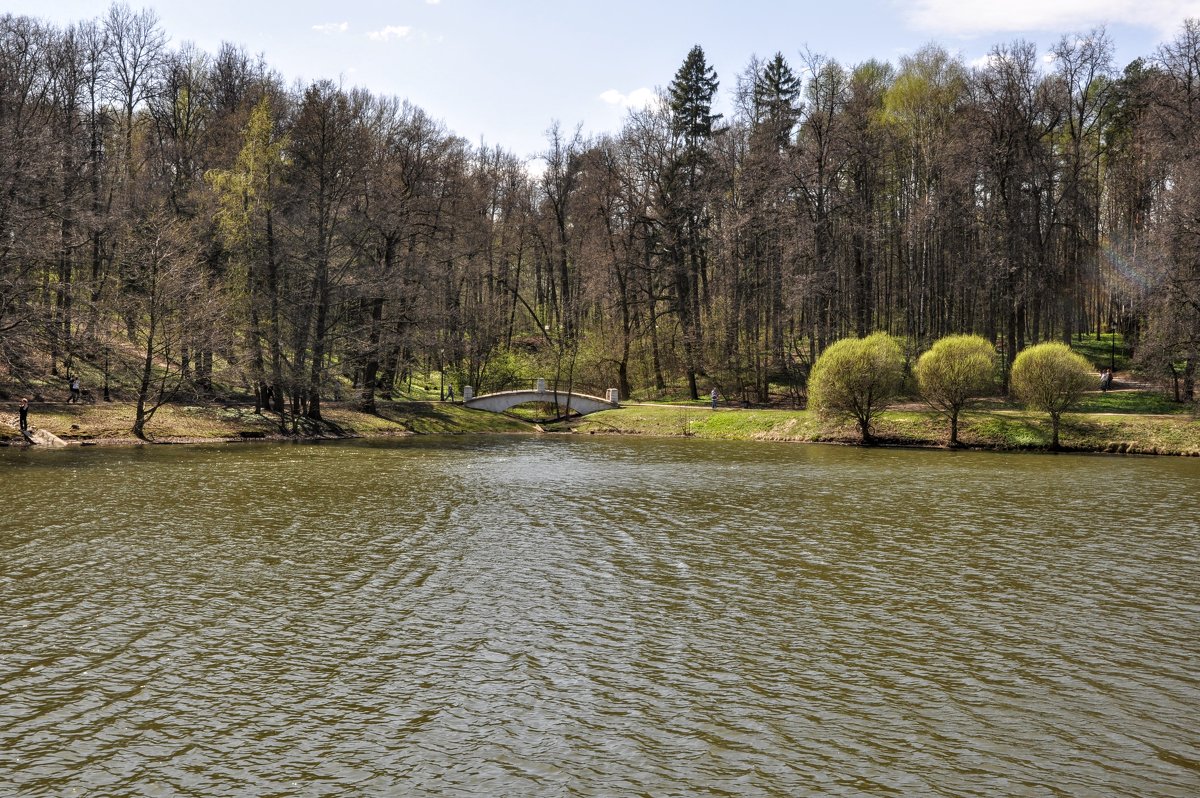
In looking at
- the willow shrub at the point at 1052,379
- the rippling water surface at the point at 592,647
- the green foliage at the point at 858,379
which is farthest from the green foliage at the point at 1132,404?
the rippling water surface at the point at 592,647

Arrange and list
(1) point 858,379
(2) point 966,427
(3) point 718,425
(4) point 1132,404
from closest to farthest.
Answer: (1) point 858,379
(2) point 966,427
(4) point 1132,404
(3) point 718,425

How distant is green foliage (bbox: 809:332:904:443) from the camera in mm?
42844

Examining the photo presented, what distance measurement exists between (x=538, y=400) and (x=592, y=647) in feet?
159

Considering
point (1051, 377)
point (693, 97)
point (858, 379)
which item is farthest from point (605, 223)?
point (1051, 377)

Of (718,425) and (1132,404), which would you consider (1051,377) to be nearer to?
(1132,404)

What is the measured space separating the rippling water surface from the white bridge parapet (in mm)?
34624

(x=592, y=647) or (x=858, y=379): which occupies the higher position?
(x=858, y=379)

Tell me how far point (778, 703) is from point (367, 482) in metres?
20.6

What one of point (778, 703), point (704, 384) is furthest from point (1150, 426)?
point (778, 703)

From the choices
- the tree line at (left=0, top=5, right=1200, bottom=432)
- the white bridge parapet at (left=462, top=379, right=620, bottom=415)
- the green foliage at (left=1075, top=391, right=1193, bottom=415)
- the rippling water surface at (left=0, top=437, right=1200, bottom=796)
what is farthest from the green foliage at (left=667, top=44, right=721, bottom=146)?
the rippling water surface at (left=0, top=437, right=1200, bottom=796)

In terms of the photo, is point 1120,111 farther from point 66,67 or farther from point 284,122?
point 66,67

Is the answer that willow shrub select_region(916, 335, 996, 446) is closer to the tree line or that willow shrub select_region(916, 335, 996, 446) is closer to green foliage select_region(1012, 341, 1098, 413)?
green foliage select_region(1012, 341, 1098, 413)

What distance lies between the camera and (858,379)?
43.0 metres

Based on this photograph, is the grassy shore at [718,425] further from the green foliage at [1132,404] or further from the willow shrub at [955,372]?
the willow shrub at [955,372]
